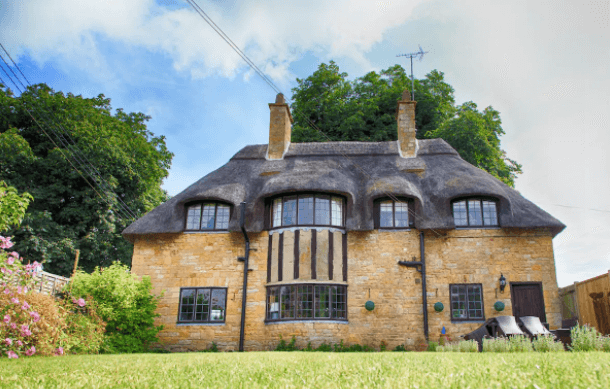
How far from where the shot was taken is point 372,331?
16.5 metres

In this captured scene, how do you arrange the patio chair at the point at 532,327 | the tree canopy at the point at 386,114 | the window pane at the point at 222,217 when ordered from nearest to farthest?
the patio chair at the point at 532,327 → the window pane at the point at 222,217 → the tree canopy at the point at 386,114

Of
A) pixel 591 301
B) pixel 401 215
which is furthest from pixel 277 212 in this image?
pixel 591 301

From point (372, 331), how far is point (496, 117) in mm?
17410

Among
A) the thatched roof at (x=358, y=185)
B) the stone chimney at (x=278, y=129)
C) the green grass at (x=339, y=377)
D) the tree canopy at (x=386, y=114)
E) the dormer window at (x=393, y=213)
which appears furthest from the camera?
the tree canopy at (x=386, y=114)

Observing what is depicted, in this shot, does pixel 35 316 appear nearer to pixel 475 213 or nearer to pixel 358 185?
pixel 358 185

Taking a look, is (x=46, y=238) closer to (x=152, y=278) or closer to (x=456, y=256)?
(x=152, y=278)

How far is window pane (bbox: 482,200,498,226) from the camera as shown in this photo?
682 inches

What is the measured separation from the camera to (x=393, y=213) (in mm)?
17703

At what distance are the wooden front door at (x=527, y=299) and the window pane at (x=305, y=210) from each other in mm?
6928

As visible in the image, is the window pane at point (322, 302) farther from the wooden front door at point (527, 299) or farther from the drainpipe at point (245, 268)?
the wooden front door at point (527, 299)

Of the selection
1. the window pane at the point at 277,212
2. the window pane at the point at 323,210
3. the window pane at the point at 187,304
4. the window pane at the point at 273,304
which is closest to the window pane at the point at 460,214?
the window pane at the point at 323,210

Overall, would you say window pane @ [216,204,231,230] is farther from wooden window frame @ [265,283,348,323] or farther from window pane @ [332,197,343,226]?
window pane @ [332,197,343,226]

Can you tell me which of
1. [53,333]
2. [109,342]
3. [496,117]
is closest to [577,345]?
[53,333]

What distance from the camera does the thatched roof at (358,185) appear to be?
55.9 ft
